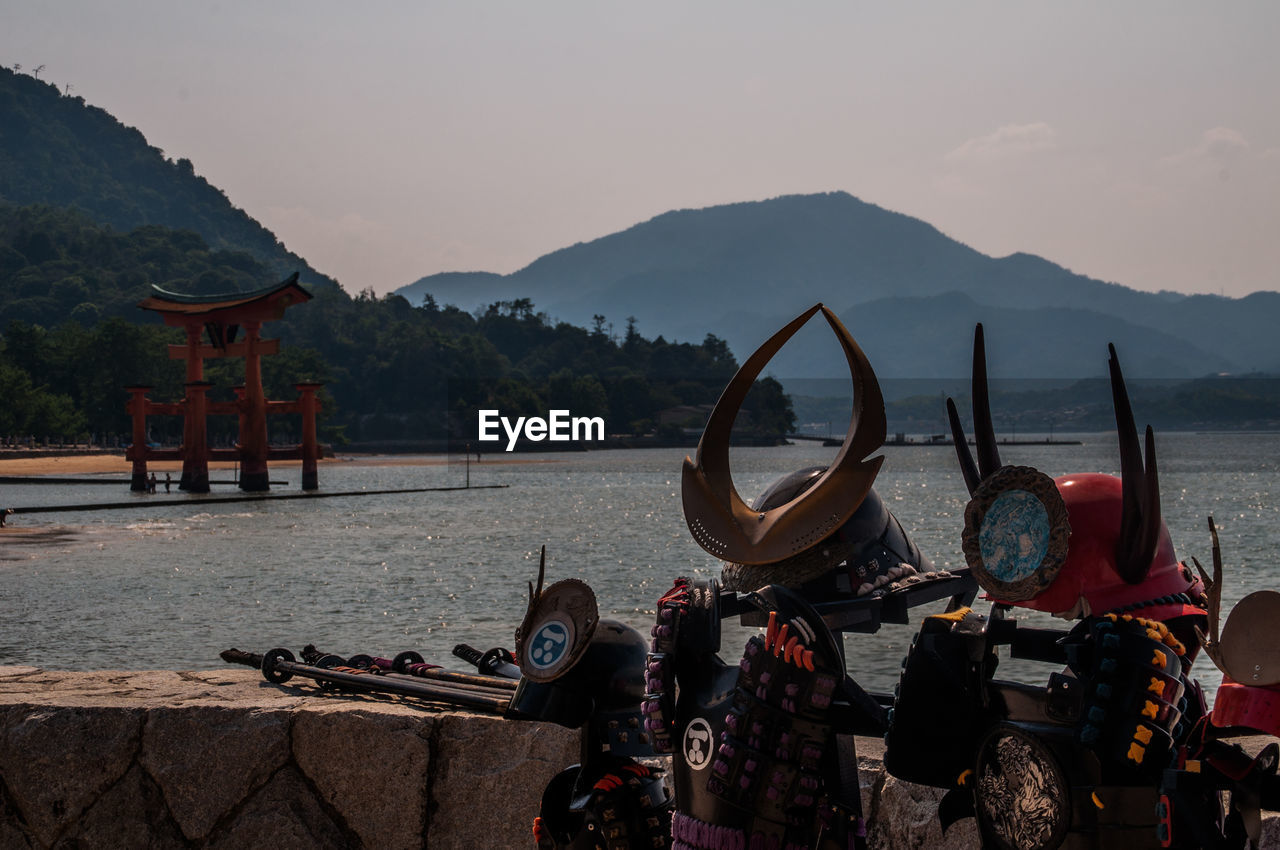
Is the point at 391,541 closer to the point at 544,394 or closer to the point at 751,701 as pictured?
the point at 751,701

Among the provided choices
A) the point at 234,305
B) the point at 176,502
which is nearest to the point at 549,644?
the point at 234,305

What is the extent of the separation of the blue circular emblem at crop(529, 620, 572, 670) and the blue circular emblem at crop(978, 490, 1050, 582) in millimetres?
1203

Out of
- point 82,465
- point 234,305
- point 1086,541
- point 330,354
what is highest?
point 330,354

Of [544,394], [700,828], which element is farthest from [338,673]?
[544,394]

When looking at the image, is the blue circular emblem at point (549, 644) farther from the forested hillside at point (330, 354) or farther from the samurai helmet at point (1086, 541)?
the forested hillside at point (330, 354)

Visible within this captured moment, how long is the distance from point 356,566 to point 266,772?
25.7 m

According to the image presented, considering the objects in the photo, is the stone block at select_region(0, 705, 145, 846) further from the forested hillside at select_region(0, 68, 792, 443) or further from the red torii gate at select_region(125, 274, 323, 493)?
the forested hillside at select_region(0, 68, 792, 443)

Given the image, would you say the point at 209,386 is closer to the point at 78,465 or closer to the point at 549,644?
the point at 78,465

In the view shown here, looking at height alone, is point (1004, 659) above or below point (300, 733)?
below

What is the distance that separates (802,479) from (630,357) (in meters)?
160

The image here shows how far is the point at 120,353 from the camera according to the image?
91188mm

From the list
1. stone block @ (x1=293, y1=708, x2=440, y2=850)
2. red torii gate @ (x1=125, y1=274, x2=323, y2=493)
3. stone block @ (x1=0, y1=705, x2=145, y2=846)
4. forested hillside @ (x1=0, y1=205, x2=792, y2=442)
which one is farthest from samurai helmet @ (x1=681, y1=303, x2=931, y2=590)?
forested hillside @ (x1=0, y1=205, x2=792, y2=442)

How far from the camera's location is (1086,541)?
2.62m

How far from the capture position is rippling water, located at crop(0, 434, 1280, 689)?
1691 cm
